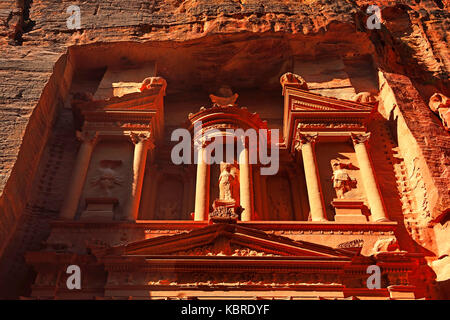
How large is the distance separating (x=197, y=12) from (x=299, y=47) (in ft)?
13.0

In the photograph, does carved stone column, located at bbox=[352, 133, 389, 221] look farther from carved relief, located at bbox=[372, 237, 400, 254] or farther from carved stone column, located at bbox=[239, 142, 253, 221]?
carved stone column, located at bbox=[239, 142, 253, 221]

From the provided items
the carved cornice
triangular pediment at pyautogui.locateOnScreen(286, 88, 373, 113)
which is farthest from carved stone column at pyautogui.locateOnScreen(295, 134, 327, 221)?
the carved cornice

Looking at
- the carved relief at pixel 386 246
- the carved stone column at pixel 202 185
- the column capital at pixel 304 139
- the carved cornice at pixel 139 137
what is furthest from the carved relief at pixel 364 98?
the carved cornice at pixel 139 137

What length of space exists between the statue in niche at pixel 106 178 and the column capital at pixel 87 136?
741 mm

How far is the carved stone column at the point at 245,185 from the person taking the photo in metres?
12.0

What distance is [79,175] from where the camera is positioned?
1267 cm

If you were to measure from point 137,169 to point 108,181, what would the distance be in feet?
2.68

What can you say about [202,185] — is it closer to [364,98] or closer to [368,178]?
[368,178]

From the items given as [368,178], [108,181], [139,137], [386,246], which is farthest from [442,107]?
[108,181]

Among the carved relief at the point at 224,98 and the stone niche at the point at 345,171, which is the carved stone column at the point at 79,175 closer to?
the carved relief at the point at 224,98

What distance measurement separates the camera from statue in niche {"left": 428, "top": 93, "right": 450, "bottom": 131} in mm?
14320

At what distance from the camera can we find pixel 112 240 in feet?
36.7
